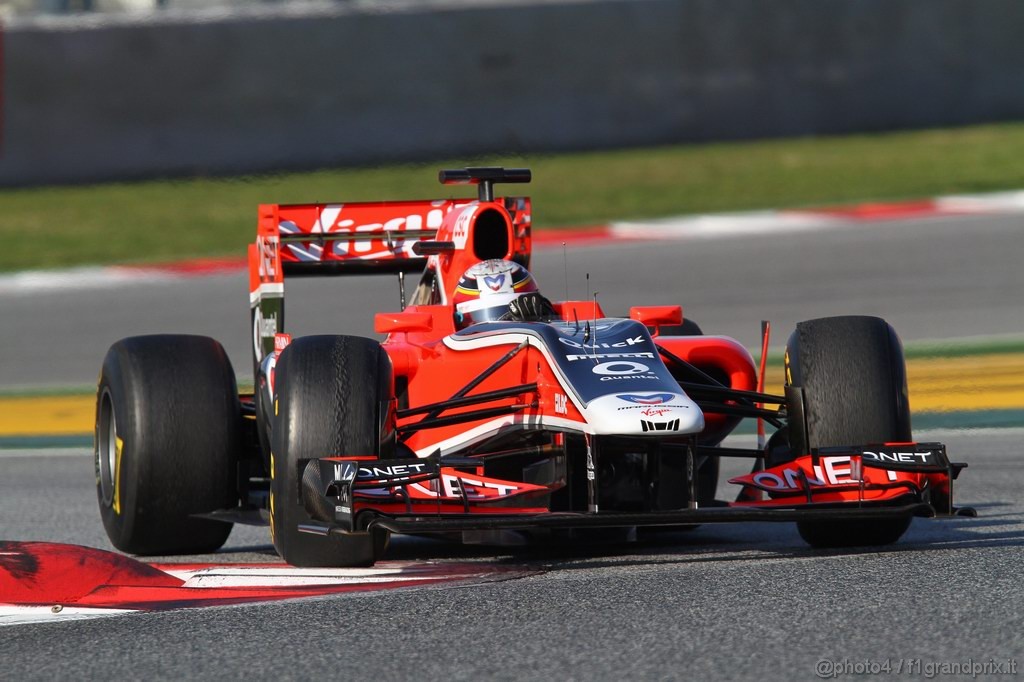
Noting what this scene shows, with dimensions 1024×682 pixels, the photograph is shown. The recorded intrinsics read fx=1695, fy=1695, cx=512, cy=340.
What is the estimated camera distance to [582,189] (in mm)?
18234

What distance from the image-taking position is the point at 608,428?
17.5 ft

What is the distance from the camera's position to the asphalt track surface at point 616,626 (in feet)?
13.7

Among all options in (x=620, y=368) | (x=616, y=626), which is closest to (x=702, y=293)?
(x=620, y=368)

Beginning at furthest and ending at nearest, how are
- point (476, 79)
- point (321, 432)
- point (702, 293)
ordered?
point (476, 79) → point (702, 293) → point (321, 432)

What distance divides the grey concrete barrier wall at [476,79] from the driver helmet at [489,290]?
12047 millimetres

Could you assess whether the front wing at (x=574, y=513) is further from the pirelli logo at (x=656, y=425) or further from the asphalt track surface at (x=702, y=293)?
the asphalt track surface at (x=702, y=293)

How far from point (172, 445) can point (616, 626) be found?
2.57 meters

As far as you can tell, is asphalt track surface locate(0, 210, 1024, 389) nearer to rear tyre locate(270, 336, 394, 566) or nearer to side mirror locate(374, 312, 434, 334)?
side mirror locate(374, 312, 434, 334)

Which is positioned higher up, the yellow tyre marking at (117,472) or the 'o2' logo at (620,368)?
the 'o2' logo at (620,368)

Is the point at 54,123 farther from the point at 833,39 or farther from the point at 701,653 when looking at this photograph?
the point at 701,653

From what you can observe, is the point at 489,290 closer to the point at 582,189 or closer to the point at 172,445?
the point at 172,445

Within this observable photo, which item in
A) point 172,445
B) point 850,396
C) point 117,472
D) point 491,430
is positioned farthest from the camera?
point 117,472

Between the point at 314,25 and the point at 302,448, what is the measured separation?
47.8 feet

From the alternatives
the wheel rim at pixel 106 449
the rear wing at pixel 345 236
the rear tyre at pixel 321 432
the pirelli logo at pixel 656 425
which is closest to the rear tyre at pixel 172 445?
the wheel rim at pixel 106 449
